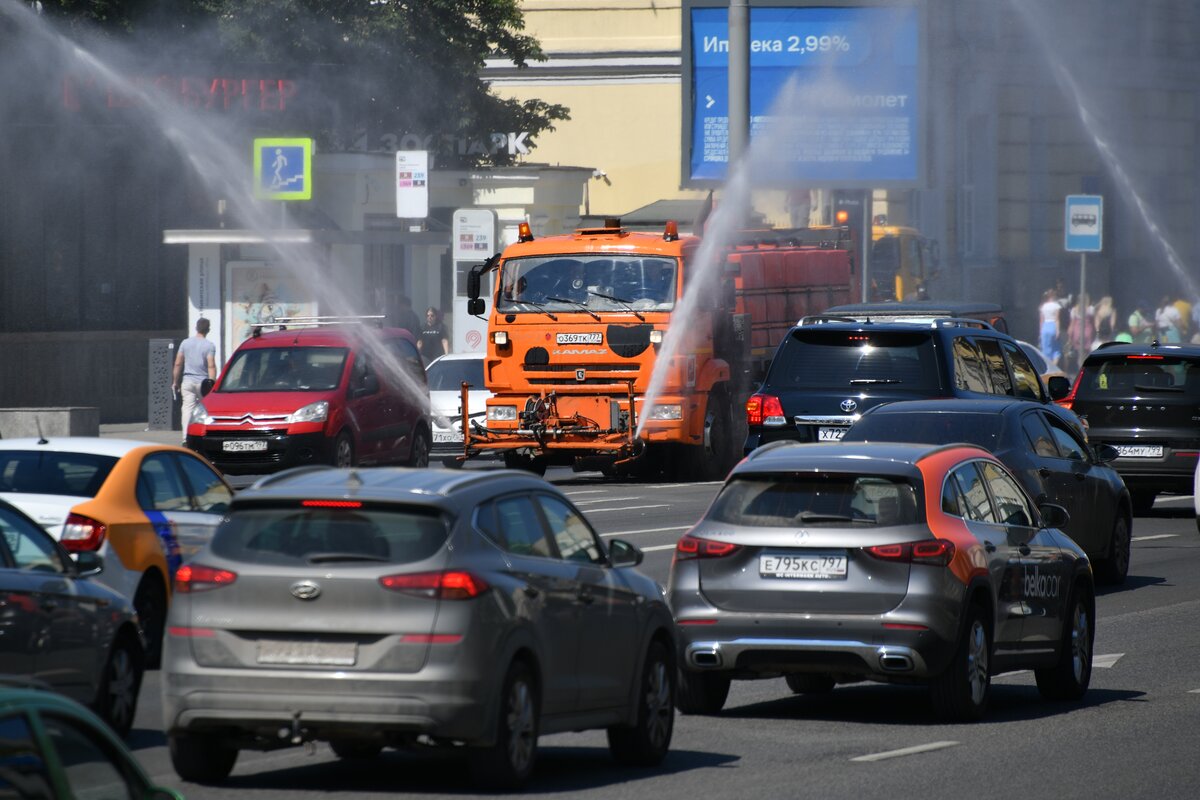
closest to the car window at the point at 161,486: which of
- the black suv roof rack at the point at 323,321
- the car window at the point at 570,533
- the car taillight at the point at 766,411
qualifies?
the car window at the point at 570,533

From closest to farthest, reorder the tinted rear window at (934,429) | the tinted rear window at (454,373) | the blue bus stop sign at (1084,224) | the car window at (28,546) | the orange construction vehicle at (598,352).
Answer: the car window at (28,546) < the tinted rear window at (934,429) < the orange construction vehicle at (598,352) < the tinted rear window at (454,373) < the blue bus stop sign at (1084,224)

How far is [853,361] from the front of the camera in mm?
19453

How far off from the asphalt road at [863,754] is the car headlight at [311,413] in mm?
13031

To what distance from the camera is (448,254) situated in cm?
4650

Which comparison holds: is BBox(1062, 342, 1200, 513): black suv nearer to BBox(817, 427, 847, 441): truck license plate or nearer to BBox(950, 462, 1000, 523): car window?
BBox(817, 427, 847, 441): truck license plate

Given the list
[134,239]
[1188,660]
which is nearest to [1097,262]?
[134,239]

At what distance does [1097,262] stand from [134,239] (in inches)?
949

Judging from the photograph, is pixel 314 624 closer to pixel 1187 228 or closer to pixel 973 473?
pixel 973 473

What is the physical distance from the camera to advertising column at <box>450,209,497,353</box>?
38.0 meters

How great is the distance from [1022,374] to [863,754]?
39.6 ft

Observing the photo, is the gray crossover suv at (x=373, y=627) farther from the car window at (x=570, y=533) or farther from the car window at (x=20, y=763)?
the car window at (x=20, y=763)

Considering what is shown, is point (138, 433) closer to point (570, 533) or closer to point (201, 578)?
point (570, 533)

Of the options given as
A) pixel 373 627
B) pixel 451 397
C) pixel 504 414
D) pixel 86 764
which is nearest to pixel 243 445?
pixel 504 414

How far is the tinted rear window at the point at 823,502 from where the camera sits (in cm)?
1062
